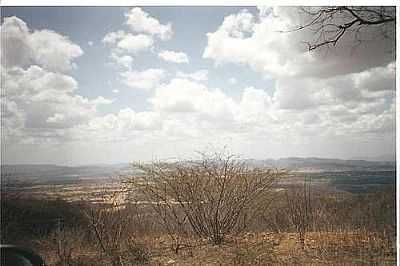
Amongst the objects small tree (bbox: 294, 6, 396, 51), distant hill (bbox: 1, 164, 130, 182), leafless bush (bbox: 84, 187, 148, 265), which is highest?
small tree (bbox: 294, 6, 396, 51)

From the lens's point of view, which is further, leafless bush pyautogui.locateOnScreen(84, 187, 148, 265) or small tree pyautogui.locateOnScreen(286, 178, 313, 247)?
small tree pyautogui.locateOnScreen(286, 178, 313, 247)

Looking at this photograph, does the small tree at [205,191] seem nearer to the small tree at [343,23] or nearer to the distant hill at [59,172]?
the distant hill at [59,172]

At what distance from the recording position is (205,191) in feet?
14.8

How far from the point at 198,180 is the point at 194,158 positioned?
0.33m

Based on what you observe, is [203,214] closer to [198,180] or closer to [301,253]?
[198,180]

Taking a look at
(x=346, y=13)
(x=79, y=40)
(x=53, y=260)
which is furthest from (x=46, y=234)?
(x=346, y=13)

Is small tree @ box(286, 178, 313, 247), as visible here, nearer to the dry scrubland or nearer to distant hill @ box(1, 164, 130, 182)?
the dry scrubland

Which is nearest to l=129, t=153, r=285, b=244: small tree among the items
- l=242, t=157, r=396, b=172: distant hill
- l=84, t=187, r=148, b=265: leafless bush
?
l=242, t=157, r=396, b=172: distant hill

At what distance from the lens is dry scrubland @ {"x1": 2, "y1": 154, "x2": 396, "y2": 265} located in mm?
3941

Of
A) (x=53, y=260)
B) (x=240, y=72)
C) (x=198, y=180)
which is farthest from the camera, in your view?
(x=198, y=180)

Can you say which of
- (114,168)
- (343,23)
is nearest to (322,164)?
(343,23)

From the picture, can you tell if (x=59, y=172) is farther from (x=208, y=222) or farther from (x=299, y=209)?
(x=299, y=209)

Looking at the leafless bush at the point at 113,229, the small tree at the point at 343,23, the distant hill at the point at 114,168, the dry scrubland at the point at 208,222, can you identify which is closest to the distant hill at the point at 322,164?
the distant hill at the point at 114,168

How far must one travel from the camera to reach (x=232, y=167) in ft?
14.3
